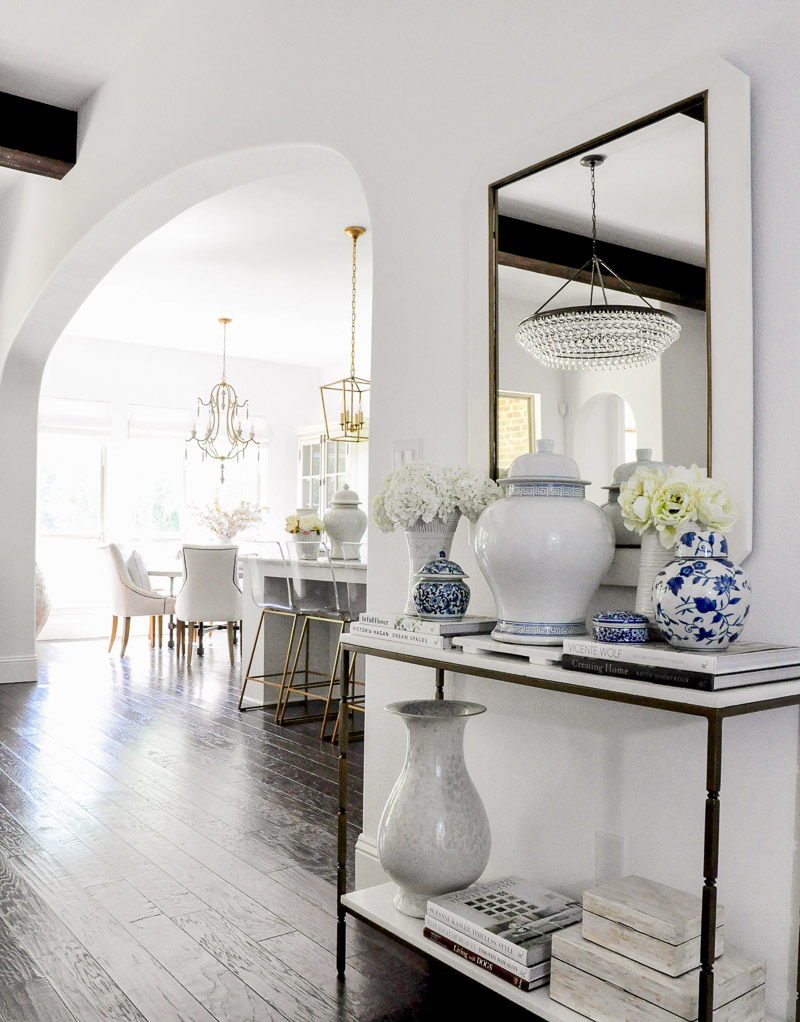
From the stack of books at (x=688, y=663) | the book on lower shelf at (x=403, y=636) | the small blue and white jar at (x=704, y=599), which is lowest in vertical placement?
the book on lower shelf at (x=403, y=636)

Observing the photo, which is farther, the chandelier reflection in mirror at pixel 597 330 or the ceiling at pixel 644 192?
the chandelier reflection in mirror at pixel 597 330

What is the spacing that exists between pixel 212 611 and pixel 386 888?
5.09m

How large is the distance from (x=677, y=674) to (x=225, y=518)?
28.3 ft

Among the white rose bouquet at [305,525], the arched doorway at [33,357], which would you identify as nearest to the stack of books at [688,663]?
the arched doorway at [33,357]

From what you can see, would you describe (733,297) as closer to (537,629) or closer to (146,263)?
(537,629)

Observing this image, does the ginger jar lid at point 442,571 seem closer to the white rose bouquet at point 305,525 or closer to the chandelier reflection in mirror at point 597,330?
the chandelier reflection in mirror at point 597,330

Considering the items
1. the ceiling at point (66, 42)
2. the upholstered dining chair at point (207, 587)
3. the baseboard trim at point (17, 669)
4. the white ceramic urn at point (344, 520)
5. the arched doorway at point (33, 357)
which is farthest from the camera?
the upholstered dining chair at point (207, 587)

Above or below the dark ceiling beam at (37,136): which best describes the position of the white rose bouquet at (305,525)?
below

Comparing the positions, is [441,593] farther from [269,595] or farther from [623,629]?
[269,595]

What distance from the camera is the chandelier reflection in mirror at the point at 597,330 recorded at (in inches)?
71.5

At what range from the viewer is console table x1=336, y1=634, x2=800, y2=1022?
1.36m

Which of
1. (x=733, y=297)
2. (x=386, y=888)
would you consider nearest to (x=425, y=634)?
(x=386, y=888)

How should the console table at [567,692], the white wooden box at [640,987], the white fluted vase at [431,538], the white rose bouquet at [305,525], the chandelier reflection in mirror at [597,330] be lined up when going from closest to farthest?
the console table at [567,692] < the white wooden box at [640,987] < the chandelier reflection in mirror at [597,330] < the white fluted vase at [431,538] < the white rose bouquet at [305,525]

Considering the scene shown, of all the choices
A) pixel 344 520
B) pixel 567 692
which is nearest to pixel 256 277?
pixel 344 520
